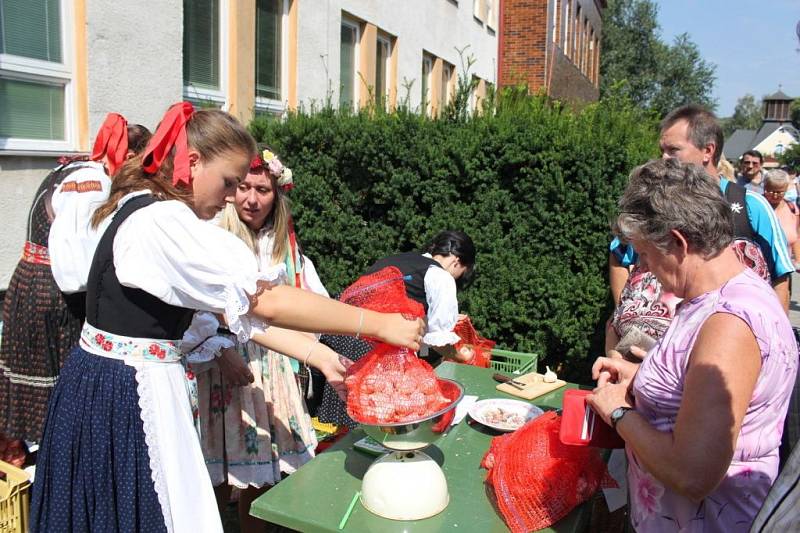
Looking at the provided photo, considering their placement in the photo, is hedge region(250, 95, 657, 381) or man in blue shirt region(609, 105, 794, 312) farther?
hedge region(250, 95, 657, 381)

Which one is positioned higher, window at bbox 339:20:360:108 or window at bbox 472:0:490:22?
window at bbox 472:0:490:22

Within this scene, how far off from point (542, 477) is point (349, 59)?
9.21 metres

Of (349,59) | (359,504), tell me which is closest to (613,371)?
(359,504)

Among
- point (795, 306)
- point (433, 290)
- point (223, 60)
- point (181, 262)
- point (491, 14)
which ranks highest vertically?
point (491, 14)

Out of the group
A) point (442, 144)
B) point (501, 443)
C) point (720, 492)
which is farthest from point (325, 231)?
point (720, 492)

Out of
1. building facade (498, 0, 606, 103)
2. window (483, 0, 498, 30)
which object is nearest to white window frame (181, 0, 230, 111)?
building facade (498, 0, 606, 103)

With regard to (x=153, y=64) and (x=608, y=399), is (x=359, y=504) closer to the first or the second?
(x=608, y=399)

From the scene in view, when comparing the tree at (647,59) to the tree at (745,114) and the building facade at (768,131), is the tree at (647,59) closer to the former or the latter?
the building facade at (768,131)

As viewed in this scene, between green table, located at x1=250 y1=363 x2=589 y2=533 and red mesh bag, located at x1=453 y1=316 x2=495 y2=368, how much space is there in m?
1.42

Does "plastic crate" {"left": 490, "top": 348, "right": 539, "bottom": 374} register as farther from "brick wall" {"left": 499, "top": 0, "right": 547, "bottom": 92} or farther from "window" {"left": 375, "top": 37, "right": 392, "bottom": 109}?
"brick wall" {"left": 499, "top": 0, "right": 547, "bottom": 92}

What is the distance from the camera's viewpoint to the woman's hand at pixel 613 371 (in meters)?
2.23

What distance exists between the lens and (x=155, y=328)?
1960 millimetres

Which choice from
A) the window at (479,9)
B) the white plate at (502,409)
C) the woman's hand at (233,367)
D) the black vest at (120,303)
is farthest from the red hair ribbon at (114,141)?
the window at (479,9)

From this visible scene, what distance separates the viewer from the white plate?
2705 millimetres
